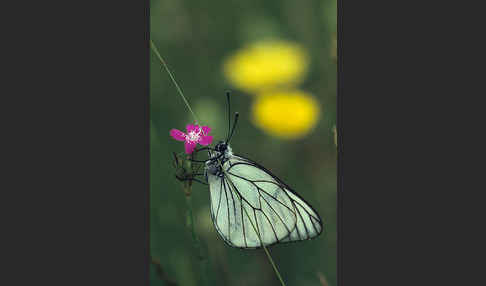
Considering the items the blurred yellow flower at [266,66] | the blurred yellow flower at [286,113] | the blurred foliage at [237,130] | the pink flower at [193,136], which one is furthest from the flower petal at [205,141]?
the blurred yellow flower at [266,66]

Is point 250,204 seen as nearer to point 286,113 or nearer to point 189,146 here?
point 189,146

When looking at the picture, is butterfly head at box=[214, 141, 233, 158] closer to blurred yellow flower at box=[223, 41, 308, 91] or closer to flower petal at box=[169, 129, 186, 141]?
flower petal at box=[169, 129, 186, 141]

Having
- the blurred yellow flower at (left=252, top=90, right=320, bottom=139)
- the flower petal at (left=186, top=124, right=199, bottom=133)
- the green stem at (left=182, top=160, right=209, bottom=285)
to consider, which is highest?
the blurred yellow flower at (left=252, top=90, right=320, bottom=139)

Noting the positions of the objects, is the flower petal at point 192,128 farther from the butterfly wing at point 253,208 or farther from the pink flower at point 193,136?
the butterfly wing at point 253,208

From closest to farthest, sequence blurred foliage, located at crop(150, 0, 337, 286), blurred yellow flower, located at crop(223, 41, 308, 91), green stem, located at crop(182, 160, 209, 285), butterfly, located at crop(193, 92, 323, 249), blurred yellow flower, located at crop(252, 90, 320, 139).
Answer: green stem, located at crop(182, 160, 209, 285) → butterfly, located at crop(193, 92, 323, 249) → blurred foliage, located at crop(150, 0, 337, 286) → blurred yellow flower, located at crop(252, 90, 320, 139) → blurred yellow flower, located at crop(223, 41, 308, 91)

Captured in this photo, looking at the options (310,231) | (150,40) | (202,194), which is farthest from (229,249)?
(150,40)

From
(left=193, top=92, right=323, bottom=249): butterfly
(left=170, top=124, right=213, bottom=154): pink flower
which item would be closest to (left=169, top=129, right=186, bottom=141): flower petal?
(left=170, top=124, right=213, bottom=154): pink flower

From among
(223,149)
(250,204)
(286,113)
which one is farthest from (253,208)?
(286,113)

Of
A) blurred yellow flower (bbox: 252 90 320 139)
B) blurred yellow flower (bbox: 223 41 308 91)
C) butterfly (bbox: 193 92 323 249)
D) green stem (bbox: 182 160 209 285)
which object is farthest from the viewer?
blurred yellow flower (bbox: 223 41 308 91)
